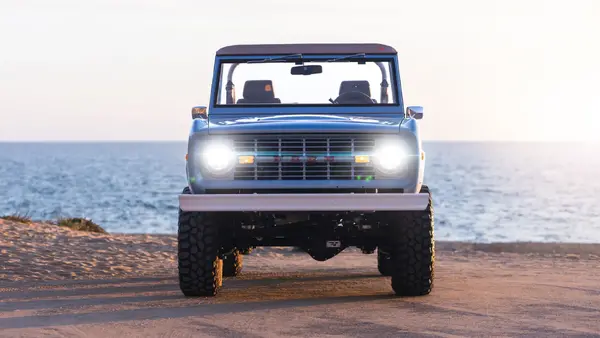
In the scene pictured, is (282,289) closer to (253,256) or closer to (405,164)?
(405,164)

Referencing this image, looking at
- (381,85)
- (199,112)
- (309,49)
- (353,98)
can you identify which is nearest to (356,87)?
(353,98)

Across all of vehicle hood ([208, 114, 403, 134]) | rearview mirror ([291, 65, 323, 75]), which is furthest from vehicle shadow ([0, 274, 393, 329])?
rearview mirror ([291, 65, 323, 75])

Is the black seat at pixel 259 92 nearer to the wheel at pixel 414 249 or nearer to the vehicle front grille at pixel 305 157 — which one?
the vehicle front grille at pixel 305 157

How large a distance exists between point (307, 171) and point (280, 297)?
1817 mm

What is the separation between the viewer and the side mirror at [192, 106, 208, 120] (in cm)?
1164

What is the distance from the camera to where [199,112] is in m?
11.7

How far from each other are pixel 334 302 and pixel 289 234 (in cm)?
84

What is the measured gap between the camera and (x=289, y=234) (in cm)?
1105

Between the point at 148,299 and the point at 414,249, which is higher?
the point at 414,249

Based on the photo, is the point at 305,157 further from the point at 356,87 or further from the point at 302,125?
the point at 356,87

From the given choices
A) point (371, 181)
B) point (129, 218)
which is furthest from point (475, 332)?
point (129, 218)

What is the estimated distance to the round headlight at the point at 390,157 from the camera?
1056 cm

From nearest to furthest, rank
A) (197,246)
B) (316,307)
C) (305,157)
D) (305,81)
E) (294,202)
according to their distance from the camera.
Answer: (294,202) < (305,157) < (316,307) < (197,246) < (305,81)

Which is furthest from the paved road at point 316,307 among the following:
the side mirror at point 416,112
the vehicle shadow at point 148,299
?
the side mirror at point 416,112
